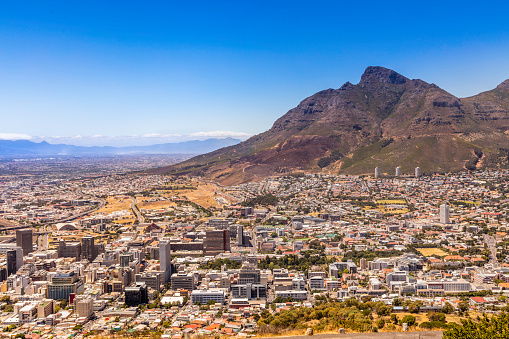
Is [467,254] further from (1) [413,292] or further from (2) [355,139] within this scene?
(2) [355,139]

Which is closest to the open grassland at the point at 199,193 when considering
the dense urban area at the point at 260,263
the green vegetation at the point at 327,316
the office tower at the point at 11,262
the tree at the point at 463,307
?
the dense urban area at the point at 260,263

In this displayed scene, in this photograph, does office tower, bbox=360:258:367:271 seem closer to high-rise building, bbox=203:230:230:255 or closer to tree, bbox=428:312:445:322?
high-rise building, bbox=203:230:230:255

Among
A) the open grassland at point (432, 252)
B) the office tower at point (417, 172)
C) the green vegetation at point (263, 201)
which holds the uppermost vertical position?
the office tower at point (417, 172)

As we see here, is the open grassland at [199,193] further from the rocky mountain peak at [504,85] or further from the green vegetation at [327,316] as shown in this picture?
the rocky mountain peak at [504,85]

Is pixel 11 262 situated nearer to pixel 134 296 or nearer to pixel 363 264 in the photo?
pixel 134 296

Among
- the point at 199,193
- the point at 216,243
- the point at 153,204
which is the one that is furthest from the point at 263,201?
the point at 216,243
